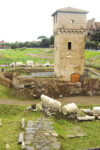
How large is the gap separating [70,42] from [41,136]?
1778 centimetres

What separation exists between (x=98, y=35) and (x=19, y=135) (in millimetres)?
56233

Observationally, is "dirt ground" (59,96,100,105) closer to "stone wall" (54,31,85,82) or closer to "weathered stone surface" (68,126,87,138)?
"stone wall" (54,31,85,82)

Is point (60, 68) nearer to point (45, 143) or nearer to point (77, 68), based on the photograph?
point (77, 68)

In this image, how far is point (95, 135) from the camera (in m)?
11.1

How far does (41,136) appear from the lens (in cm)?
998

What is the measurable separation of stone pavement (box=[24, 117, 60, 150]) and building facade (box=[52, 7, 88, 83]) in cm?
1458

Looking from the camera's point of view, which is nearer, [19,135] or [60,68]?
[19,135]

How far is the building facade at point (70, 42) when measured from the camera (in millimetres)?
25062

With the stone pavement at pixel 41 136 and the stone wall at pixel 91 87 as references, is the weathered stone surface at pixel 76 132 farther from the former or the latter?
the stone wall at pixel 91 87

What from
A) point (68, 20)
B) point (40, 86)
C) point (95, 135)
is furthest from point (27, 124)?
point (68, 20)

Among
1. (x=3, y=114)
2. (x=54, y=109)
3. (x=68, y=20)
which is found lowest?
(x=3, y=114)

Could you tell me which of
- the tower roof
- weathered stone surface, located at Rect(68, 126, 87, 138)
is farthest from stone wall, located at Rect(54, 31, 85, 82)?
weathered stone surface, located at Rect(68, 126, 87, 138)

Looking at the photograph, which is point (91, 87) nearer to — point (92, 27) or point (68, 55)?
point (68, 55)

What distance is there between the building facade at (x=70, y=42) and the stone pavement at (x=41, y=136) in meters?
14.6
